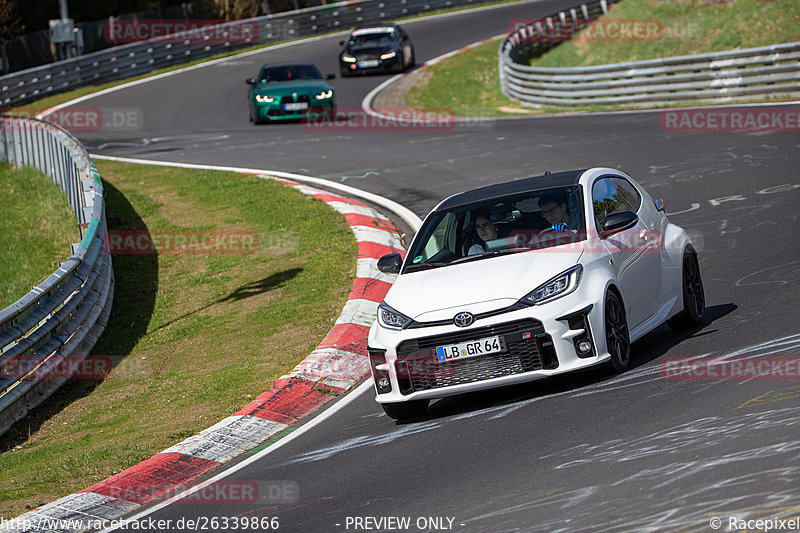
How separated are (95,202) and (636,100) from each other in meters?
16.6

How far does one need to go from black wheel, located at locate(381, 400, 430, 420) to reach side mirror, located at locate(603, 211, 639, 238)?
185 centimetres

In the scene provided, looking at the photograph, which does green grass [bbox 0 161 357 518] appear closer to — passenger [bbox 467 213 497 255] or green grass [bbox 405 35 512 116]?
passenger [bbox 467 213 497 255]

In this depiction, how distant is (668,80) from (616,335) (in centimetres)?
1963

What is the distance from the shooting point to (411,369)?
787 centimetres

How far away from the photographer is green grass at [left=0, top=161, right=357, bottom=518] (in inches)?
341

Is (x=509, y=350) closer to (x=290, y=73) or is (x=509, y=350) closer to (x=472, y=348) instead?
(x=472, y=348)

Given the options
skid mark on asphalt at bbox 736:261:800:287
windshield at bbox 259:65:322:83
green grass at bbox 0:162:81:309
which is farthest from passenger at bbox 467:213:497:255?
windshield at bbox 259:65:322:83

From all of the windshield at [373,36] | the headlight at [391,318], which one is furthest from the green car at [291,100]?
the headlight at [391,318]

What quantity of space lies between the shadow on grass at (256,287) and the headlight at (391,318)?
4.89 m

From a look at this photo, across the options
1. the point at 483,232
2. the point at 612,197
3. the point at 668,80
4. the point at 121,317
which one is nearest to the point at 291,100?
the point at 668,80

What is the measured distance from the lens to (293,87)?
28984 mm

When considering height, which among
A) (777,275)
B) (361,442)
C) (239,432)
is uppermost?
(777,275)

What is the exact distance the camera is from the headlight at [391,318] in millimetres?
7973

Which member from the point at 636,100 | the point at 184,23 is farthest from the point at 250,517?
the point at 184,23
